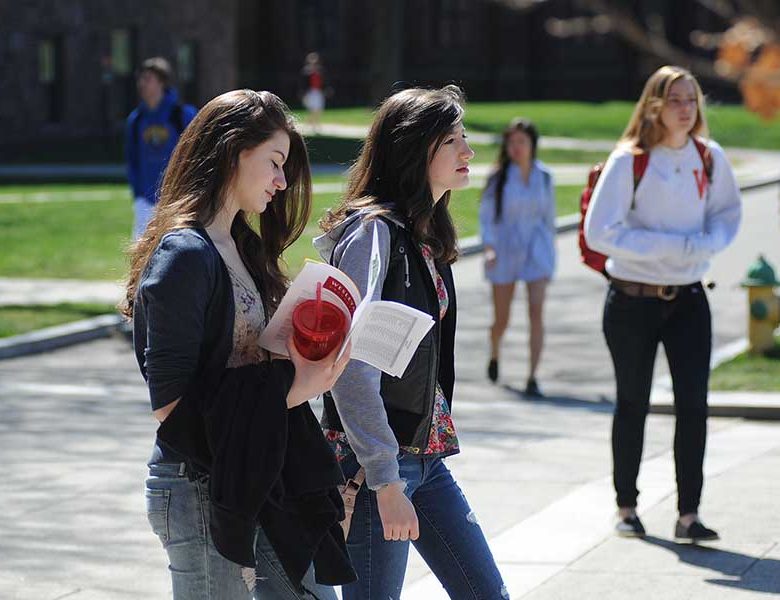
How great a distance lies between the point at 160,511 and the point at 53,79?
3528 centimetres

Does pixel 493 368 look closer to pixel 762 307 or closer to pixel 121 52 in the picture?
pixel 762 307

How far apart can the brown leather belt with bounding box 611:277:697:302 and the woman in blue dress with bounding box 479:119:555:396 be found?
16.1 feet

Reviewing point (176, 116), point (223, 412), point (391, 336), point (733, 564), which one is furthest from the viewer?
point (176, 116)

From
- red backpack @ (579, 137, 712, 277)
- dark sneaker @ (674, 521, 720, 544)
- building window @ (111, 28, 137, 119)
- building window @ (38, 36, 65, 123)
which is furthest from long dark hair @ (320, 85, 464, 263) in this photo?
building window @ (111, 28, 137, 119)

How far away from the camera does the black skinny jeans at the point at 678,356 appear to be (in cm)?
653

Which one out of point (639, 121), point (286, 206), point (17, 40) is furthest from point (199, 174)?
point (17, 40)

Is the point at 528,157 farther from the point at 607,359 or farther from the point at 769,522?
the point at 769,522

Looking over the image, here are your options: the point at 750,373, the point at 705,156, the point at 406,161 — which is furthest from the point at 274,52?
the point at 406,161

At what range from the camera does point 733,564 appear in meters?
6.36

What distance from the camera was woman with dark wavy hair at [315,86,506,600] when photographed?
→ 3.93 meters

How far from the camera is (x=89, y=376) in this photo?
11820 millimetres

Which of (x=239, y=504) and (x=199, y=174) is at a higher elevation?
(x=199, y=174)

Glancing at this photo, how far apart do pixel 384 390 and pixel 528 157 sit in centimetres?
771

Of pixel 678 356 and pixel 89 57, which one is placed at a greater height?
pixel 678 356
